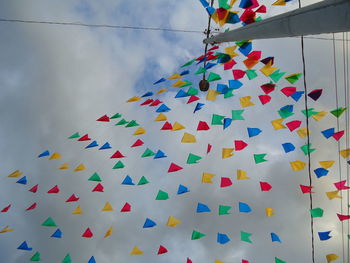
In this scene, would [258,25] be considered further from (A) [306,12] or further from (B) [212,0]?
(B) [212,0]

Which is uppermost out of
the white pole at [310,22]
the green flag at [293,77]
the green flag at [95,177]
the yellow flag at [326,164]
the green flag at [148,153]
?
the white pole at [310,22]

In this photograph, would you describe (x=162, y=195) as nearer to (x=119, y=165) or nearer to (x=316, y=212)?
(x=119, y=165)

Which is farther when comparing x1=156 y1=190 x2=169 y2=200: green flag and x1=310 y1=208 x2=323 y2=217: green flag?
x1=156 y1=190 x2=169 y2=200: green flag

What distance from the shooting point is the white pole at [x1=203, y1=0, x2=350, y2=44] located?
299cm

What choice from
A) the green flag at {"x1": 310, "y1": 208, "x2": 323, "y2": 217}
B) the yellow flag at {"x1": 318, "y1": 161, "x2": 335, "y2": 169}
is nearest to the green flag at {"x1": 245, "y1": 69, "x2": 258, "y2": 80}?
the yellow flag at {"x1": 318, "y1": 161, "x2": 335, "y2": 169}

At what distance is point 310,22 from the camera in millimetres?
3486

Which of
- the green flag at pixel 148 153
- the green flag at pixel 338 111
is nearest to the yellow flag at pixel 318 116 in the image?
the green flag at pixel 338 111

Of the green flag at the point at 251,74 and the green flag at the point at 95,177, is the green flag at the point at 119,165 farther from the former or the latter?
the green flag at the point at 251,74

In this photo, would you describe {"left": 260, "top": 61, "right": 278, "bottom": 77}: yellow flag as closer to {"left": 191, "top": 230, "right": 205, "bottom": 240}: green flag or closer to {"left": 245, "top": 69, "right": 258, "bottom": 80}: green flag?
{"left": 245, "top": 69, "right": 258, "bottom": 80}: green flag

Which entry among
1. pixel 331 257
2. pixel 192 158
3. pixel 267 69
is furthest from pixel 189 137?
pixel 331 257

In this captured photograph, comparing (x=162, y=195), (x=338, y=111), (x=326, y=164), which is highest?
(x=338, y=111)

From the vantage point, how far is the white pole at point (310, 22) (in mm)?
2988

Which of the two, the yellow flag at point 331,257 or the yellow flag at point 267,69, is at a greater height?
the yellow flag at point 267,69

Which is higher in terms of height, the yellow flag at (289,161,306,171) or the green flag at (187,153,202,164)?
the green flag at (187,153,202,164)
